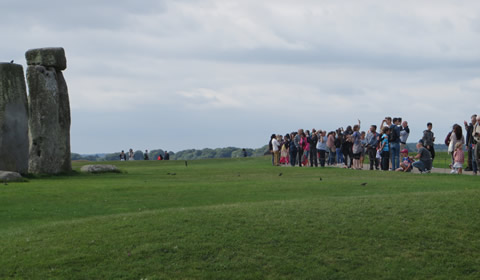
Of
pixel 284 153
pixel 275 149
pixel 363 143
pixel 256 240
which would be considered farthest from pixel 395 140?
pixel 256 240

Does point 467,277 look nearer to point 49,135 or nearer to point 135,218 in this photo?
point 135,218

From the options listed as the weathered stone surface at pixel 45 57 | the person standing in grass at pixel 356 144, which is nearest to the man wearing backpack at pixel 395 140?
the person standing in grass at pixel 356 144

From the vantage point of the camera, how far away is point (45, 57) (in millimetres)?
32406

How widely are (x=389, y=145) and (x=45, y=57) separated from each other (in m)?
18.8

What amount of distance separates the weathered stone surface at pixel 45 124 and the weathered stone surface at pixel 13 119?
0.66m

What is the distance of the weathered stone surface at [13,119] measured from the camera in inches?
1185

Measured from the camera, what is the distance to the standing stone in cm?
3169

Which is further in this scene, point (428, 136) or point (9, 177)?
point (428, 136)

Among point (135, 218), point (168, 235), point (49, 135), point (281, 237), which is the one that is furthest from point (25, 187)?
point (281, 237)

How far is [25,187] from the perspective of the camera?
23.8 meters

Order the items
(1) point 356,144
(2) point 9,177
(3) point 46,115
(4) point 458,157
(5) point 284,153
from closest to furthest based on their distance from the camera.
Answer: (2) point 9,177, (4) point 458,157, (3) point 46,115, (1) point 356,144, (5) point 284,153

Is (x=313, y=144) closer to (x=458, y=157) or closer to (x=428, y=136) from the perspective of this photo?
(x=428, y=136)

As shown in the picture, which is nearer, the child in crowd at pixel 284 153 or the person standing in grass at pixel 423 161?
the person standing in grass at pixel 423 161

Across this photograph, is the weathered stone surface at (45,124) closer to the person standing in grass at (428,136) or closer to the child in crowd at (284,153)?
the child in crowd at (284,153)
